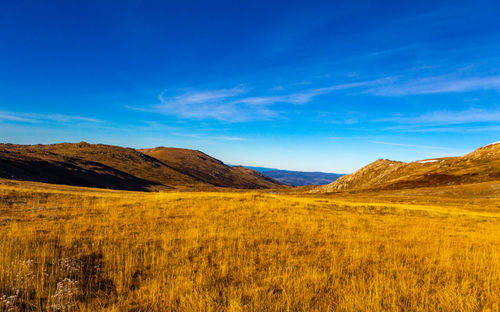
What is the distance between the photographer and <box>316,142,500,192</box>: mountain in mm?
72812

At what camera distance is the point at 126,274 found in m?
5.84

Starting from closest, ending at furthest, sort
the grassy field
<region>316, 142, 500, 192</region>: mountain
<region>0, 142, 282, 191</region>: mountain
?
the grassy field, <region>0, 142, 282, 191</region>: mountain, <region>316, 142, 500, 192</region>: mountain

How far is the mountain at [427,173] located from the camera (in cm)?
7281

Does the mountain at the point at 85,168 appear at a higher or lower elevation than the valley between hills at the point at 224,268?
higher

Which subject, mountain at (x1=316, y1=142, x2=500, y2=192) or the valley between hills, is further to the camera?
mountain at (x1=316, y1=142, x2=500, y2=192)

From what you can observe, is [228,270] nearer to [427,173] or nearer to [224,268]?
[224,268]

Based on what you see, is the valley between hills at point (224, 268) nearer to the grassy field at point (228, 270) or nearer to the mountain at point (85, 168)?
the grassy field at point (228, 270)

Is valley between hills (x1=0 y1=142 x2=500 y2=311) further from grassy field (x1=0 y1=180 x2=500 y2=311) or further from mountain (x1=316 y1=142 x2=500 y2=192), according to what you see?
mountain (x1=316 y1=142 x2=500 y2=192)

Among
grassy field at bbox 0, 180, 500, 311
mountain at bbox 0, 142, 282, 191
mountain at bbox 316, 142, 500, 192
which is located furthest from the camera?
mountain at bbox 316, 142, 500, 192

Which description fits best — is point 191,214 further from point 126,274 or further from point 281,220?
point 126,274

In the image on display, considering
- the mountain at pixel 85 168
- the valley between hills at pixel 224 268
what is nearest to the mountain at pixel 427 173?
the valley between hills at pixel 224 268

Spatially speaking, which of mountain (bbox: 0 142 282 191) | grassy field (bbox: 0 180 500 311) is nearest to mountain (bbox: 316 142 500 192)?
grassy field (bbox: 0 180 500 311)

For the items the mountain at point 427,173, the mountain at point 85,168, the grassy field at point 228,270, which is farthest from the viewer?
the mountain at point 427,173

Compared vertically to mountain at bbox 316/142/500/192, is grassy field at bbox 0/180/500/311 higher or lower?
lower
